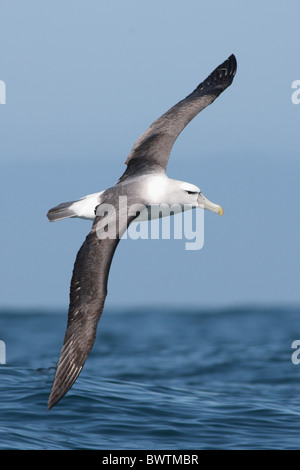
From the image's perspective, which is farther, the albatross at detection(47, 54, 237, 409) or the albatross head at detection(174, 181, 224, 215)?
the albatross head at detection(174, 181, 224, 215)

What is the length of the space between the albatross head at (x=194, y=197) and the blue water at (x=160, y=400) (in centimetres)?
293

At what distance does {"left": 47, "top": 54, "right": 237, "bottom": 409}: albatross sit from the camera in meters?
10.5

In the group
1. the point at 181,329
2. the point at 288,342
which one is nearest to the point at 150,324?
the point at 181,329

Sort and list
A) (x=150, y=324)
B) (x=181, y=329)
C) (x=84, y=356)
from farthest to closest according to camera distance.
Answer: (x=150, y=324)
(x=181, y=329)
(x=84, y=356)

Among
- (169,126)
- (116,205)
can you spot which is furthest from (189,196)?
(169,126)

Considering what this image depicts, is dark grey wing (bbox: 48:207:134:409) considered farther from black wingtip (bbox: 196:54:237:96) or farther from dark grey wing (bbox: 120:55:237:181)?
black wingtip (bbox: 196:54:237:96)

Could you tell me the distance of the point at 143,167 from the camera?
1299 cm

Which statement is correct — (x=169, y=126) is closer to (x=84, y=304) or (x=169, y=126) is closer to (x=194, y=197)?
(x=194, y=197)

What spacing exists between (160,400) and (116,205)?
329 cm

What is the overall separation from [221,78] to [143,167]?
3.35m

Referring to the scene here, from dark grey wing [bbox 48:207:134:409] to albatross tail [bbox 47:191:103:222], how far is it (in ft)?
3.42

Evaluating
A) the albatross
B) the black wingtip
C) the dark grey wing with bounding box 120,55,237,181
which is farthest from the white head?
the black wingtip
